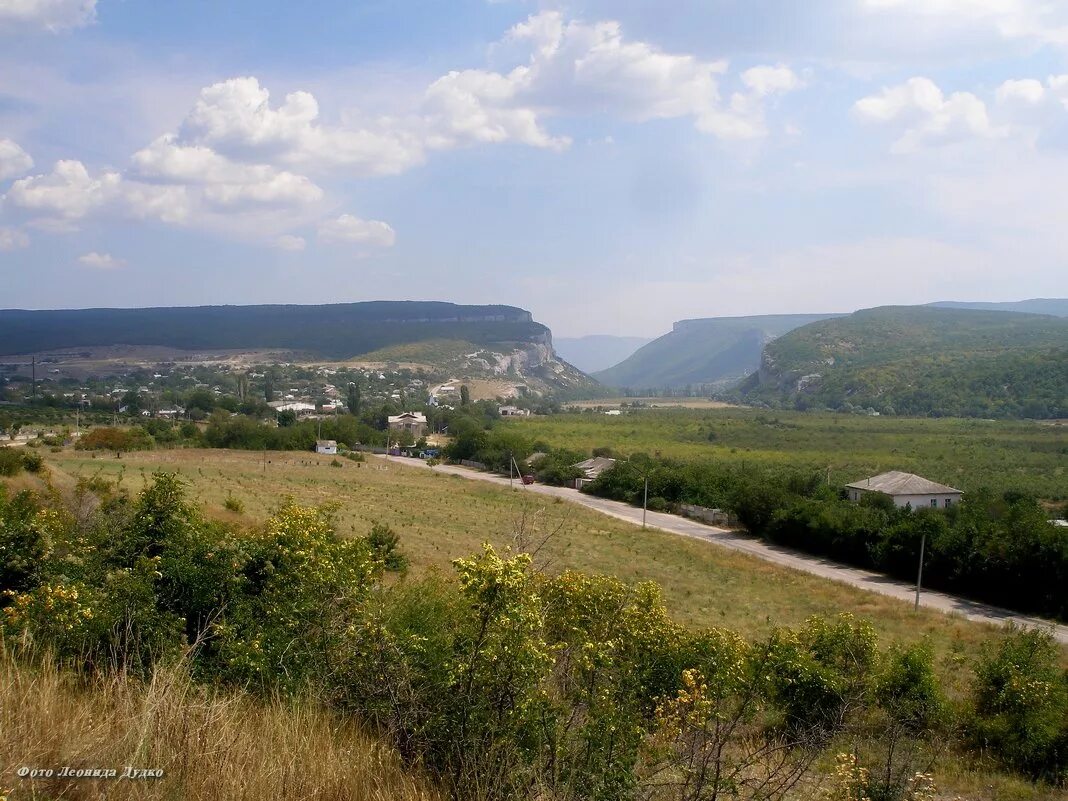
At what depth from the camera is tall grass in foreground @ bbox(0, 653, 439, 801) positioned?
405 cm

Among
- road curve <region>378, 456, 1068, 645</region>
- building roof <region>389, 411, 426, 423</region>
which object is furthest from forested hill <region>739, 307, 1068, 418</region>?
road curve <region>378, 456, 1068, 645</region>

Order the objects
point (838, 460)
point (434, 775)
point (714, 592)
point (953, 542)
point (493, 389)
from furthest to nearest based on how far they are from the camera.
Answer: point (493, 389) → point (838, 460) → point (953, 542) → point (714, 592) → point (434, 775)

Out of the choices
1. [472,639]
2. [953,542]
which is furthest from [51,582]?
[953,542]

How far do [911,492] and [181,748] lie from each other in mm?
53104

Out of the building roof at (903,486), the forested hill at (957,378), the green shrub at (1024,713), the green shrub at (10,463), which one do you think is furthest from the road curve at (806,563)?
the forested hill at (957,378)

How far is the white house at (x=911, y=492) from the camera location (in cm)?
4984

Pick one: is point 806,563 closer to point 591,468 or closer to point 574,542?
point 574,542

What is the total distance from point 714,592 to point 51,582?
26938 millimetres

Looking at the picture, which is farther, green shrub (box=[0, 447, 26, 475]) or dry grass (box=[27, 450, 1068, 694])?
dry grass (box=[27, 450, 1068, 694])

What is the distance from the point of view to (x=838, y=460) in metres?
83.0

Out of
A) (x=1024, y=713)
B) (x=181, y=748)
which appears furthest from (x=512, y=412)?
(x=181, y=748)

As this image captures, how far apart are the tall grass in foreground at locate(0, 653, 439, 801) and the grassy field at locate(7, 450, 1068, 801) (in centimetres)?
915

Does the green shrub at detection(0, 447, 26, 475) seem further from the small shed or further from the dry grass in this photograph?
the small shed

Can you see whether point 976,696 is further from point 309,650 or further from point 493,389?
point 493,389
